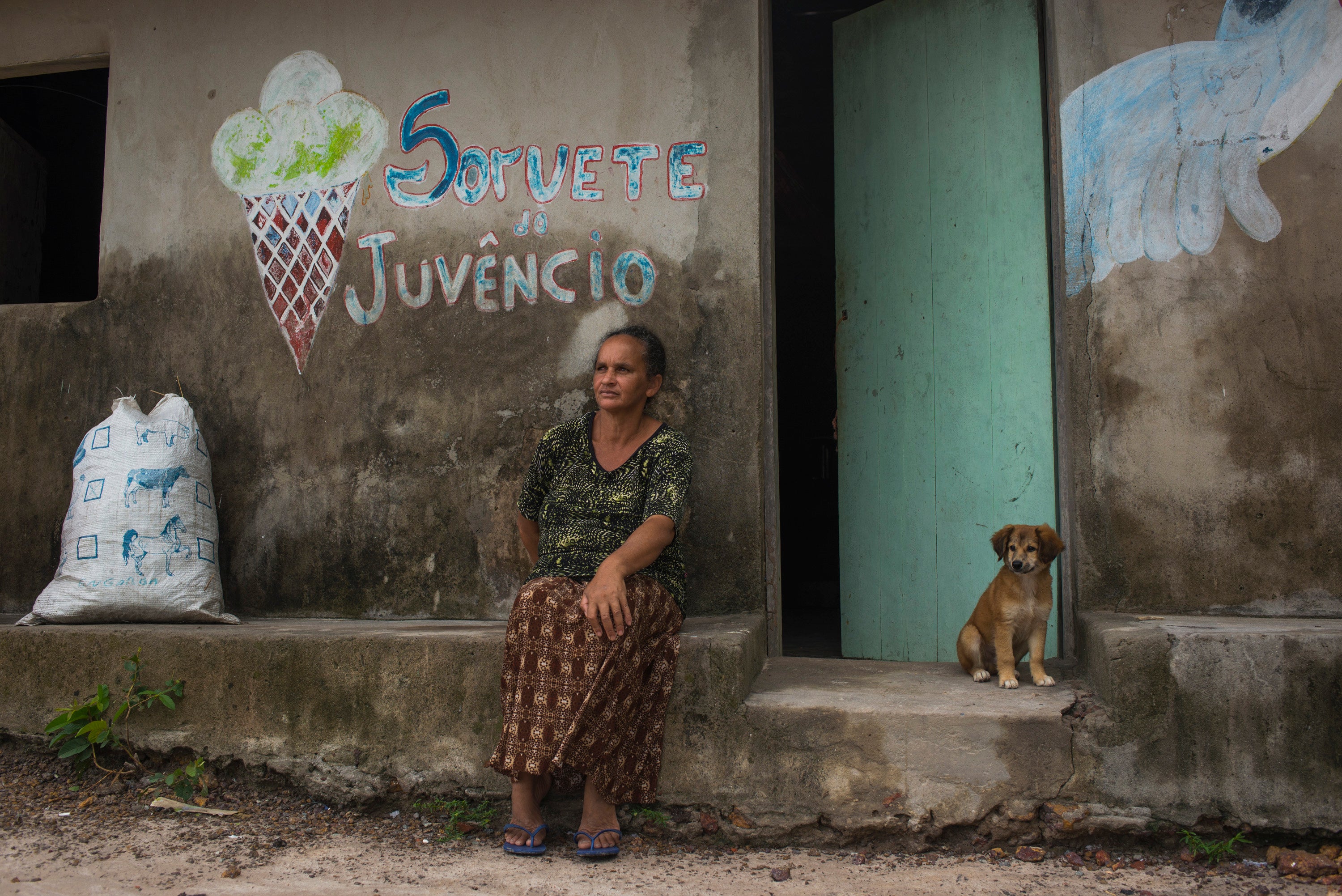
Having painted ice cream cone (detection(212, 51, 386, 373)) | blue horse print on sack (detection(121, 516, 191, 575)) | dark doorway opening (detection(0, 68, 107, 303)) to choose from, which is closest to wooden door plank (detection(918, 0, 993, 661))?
painted ice cream cone (detection(212, 51, 386, 373))

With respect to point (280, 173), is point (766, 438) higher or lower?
lower

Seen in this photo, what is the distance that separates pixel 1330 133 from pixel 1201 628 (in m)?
1.78

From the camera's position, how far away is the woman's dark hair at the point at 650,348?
2939 millimetres

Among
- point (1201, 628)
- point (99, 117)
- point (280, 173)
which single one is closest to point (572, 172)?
point (280, 173)

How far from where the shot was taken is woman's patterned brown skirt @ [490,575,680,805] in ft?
7.83

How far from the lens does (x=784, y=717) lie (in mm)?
2607

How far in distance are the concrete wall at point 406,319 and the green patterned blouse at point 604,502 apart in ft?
1.55

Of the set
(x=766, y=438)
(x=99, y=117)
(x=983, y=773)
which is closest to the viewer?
(x=983, y=773)

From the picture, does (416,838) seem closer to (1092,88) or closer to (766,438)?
(766,438)

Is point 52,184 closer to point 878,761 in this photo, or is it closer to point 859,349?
point 859,349

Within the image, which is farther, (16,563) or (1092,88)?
(16,563)

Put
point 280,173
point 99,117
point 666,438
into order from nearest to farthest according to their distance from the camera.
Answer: point 666,438, point 280,173, point 99,117

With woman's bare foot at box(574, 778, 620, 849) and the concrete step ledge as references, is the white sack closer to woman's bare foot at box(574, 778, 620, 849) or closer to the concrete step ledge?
woman's bare foot at box(574, 778, 620, 849)

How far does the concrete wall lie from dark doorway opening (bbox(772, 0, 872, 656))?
2210mm
